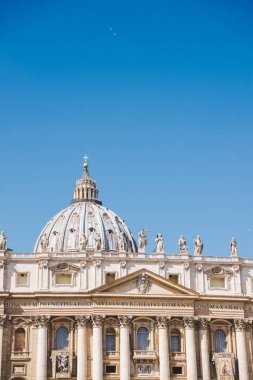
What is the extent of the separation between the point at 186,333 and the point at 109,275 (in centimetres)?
977

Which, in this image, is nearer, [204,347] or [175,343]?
[204,347]

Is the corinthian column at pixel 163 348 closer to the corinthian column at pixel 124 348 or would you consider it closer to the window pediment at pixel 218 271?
the corinthian column at pixel 124 348

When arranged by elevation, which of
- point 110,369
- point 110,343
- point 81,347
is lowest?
point 110,369

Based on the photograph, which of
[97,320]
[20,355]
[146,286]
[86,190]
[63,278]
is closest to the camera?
[20,355]

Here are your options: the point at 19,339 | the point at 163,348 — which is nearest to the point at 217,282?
the point at 163,348

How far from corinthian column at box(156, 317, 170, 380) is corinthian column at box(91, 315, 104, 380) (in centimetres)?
591

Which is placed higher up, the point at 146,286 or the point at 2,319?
the point at 146,286

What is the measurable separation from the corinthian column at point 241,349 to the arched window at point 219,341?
1528mm

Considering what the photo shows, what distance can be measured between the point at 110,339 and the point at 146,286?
21.1 feet

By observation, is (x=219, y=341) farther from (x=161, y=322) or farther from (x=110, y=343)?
(x=110, y=343)

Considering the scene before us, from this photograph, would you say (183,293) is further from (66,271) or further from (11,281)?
(11,281)

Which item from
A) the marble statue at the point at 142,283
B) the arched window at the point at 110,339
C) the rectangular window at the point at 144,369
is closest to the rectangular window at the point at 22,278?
the arched window at the point at 110,339

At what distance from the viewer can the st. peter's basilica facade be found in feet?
243

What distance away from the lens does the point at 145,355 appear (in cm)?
7488
